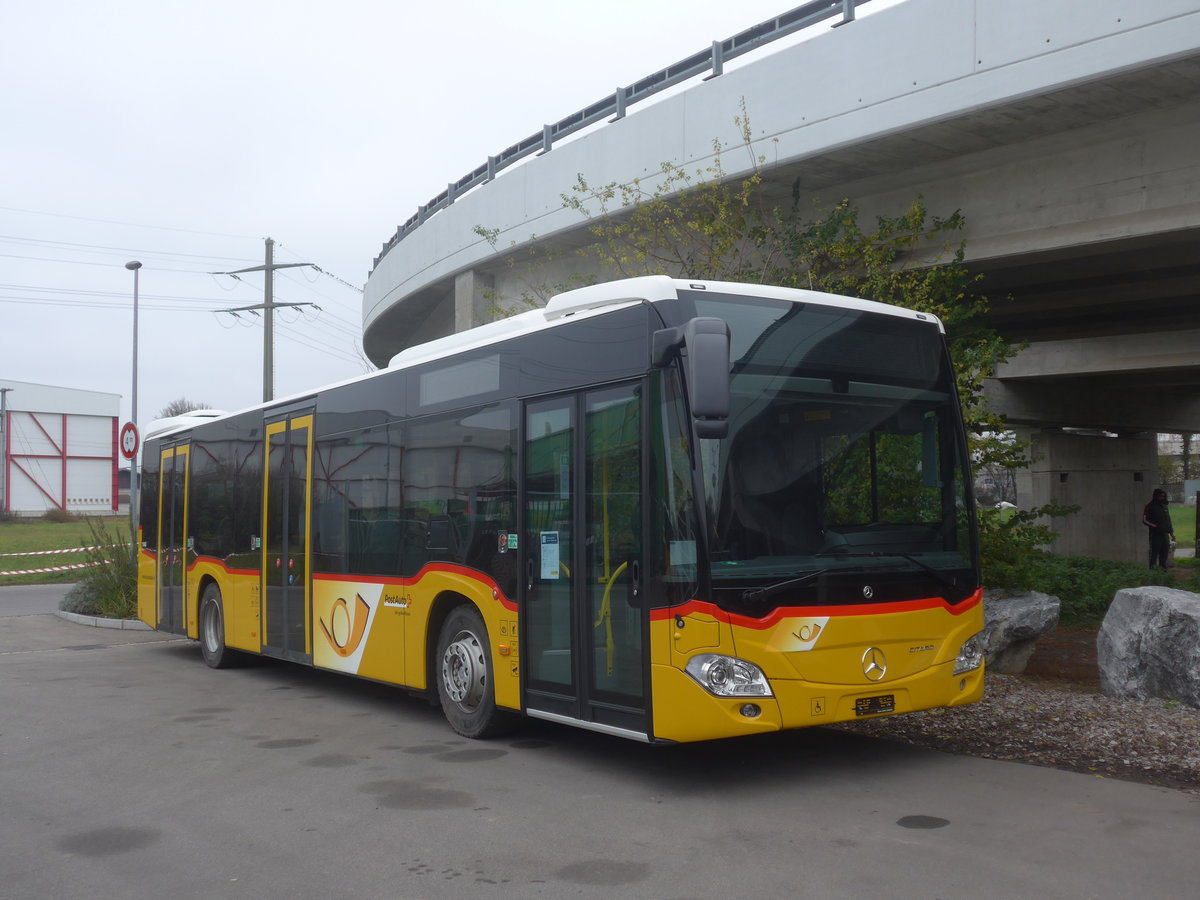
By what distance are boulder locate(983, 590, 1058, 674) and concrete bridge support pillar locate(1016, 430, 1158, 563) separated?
60.8 feet

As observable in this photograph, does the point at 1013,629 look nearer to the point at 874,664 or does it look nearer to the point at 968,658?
the point at 968,658

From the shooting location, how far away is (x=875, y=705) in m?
6.95

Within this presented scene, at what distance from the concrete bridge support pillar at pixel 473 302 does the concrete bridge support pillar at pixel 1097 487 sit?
15.8 meters

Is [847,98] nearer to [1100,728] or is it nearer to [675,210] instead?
[675,210]

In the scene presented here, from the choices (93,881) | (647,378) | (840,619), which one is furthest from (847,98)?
(93,881)

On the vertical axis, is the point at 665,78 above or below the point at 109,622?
above

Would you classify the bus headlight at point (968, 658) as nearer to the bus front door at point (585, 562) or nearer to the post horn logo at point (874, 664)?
the post horn logo at point (874, 664)

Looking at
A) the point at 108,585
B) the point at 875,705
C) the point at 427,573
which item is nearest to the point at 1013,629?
the point at 875,705

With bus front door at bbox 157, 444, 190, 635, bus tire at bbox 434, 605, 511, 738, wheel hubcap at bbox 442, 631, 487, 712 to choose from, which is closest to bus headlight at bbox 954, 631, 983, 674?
bus tire at bbox 434, 605, 511, 738

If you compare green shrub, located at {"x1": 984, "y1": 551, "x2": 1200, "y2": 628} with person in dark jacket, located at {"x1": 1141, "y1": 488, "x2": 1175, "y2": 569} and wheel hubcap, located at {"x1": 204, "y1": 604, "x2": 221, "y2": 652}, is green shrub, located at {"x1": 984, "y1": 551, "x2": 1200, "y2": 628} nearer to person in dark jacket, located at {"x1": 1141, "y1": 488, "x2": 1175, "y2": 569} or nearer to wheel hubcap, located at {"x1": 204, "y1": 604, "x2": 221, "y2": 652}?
person in dark jacket, located at {"x1": 1141, "y1": 488, "x2": 1175, "y2": 569}

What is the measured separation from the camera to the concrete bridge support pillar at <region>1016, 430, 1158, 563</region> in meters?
29.1

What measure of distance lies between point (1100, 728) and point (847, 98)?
6.75 meters

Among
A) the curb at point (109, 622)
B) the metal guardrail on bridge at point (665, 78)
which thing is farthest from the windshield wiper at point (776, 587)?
the curb at point (109, 622)

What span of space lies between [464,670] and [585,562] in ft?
5.95
